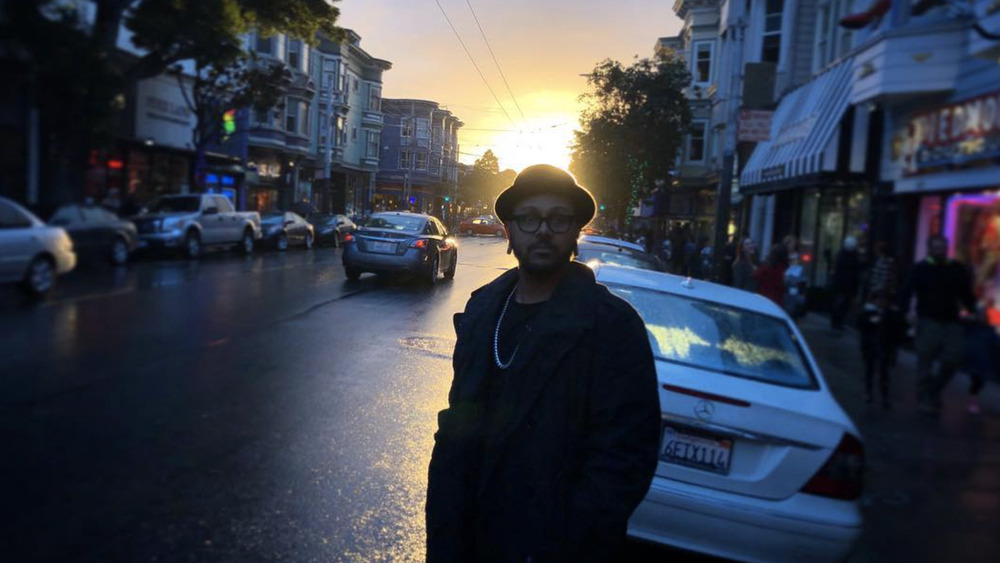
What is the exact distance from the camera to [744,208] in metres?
27.4

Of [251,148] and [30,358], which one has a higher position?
[251,148]

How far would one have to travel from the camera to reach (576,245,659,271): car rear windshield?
32.2 ft

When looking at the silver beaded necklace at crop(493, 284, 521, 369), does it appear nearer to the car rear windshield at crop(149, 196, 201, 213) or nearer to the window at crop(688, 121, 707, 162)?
the car rear windshield at crop(149, 196, 201, 213)

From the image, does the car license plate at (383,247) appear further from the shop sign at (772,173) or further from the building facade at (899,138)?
the shop sign at (772,173)

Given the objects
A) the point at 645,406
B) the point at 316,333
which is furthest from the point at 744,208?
the point at 645,406

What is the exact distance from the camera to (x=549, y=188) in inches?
92.2

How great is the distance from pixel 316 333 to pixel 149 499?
589 centimetres

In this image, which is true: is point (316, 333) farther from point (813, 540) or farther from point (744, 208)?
point (744, 208)

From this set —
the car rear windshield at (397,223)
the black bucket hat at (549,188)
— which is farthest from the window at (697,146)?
A: the black bucket hat at (549,188)

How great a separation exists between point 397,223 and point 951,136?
34.6ft

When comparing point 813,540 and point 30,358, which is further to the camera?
point 30,358

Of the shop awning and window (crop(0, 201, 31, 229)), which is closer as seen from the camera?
window (crop(0, 201, 31, 229))

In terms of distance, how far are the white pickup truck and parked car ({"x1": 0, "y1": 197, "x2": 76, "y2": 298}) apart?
826 cm

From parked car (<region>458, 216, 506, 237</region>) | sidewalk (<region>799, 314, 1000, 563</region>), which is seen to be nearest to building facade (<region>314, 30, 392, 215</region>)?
parked car (<region>458, 216, 506, 237</region>)
